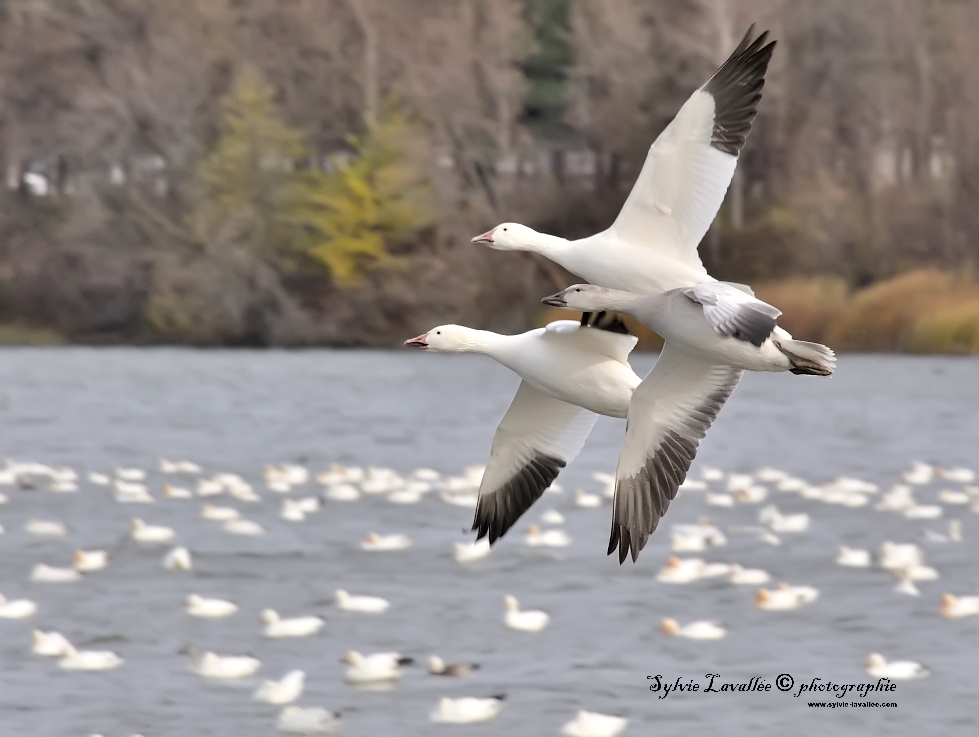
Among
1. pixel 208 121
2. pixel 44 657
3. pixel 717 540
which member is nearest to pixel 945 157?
pixel 208 121

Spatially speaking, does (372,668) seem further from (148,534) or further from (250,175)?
(250,175)

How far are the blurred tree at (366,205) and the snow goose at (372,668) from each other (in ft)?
84.4

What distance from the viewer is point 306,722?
13.4 meters

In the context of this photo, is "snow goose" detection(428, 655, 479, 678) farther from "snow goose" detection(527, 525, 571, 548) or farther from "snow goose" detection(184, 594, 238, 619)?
"snow goose" detection(527, 525, 571, 548)

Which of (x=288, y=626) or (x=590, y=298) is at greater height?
(x=590, y=298)

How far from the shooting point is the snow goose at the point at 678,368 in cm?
692

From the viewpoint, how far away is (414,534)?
67.8 ft

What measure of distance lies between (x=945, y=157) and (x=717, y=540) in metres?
26.8

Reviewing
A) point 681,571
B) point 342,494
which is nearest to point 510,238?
point 681,571

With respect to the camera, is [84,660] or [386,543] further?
[386,543]

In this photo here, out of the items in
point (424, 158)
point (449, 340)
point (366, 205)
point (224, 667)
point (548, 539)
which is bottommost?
point (224, 667)

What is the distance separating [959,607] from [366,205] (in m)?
26.5

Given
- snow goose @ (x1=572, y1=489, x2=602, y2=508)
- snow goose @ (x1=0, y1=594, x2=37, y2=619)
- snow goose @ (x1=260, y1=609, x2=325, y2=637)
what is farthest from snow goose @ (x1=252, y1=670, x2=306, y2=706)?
snow goose @ (x1=572, y1=489, x2=602, y2=508)

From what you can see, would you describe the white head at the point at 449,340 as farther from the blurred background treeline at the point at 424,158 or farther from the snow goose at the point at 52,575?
the blurred background treeline at the point at 424,158
